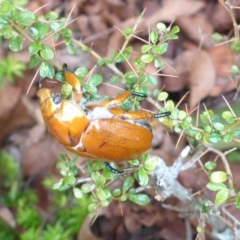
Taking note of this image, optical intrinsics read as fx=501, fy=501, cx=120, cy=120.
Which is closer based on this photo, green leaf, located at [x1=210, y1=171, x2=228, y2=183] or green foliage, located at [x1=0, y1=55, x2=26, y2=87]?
green leaf, located at [x1=210, y1=171, x2=228, y2=183]

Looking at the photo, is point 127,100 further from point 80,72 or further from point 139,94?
point 80,72

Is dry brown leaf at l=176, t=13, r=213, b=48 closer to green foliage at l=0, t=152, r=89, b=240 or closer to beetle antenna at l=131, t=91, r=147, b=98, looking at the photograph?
green foliage at l=0, t=152, r=89, b=240

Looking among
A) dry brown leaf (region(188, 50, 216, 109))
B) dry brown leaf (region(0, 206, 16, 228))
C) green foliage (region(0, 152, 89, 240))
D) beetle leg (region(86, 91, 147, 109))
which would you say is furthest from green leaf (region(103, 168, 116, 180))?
dry brown leaf (region(0, 206, 16, 228))

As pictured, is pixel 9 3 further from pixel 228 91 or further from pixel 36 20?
pixel 228 91

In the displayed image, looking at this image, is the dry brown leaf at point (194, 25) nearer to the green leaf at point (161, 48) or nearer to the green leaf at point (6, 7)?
the green leaf at point (161, 48)

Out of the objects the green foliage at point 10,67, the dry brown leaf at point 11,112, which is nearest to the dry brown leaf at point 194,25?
the green foliage at point 10,67

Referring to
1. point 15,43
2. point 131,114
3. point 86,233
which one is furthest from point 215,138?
point 86,233
